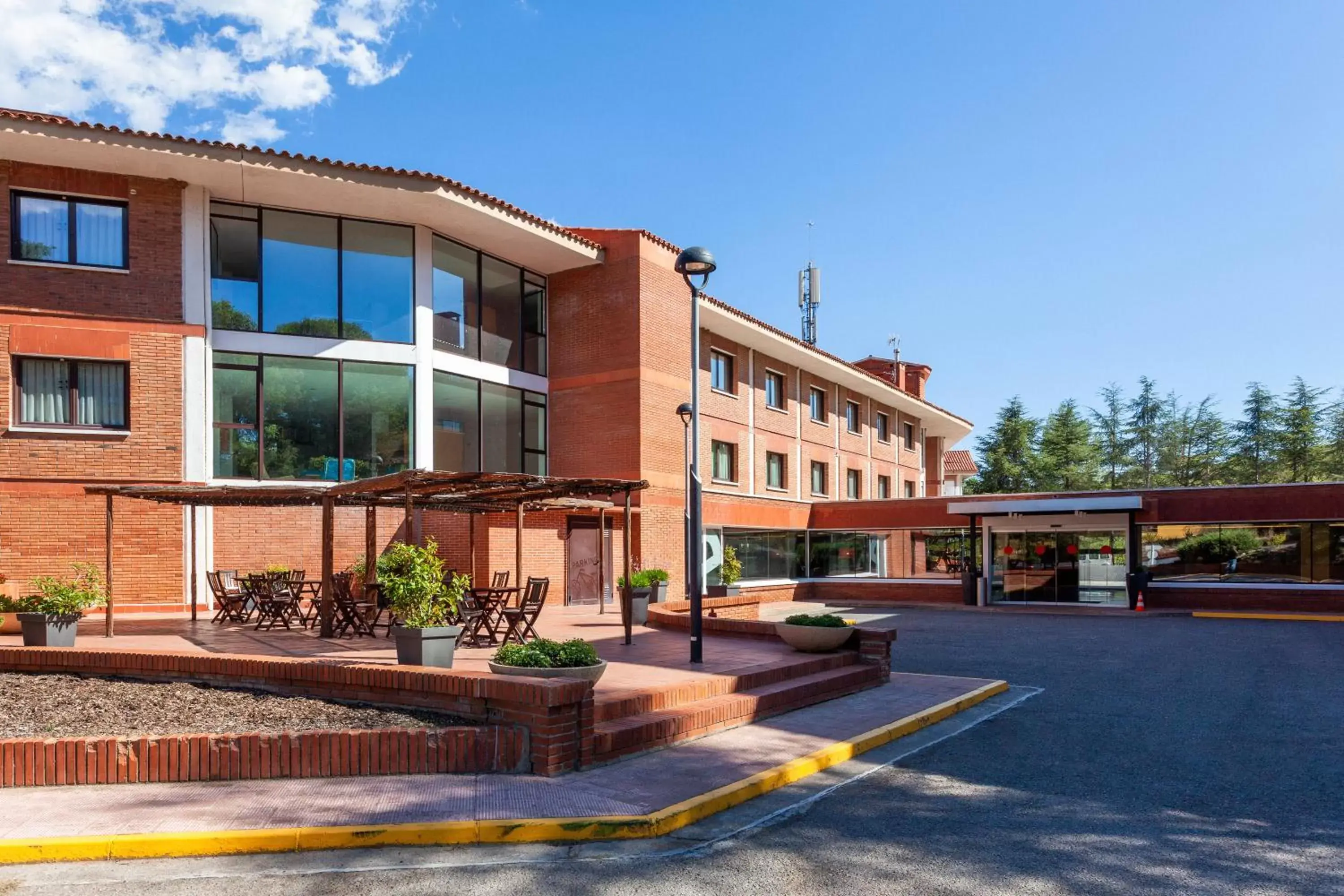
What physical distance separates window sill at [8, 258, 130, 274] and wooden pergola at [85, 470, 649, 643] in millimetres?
3983

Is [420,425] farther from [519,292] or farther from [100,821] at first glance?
[100,821]

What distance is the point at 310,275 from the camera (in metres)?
19.1

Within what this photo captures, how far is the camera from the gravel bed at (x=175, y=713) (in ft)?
24.1

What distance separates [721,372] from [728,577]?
6.93 m

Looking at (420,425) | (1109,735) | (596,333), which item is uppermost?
(596,333)

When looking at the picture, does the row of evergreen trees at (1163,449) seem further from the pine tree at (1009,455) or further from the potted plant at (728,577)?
the potted plant at (728,577)

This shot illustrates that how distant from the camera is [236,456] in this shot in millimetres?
17938

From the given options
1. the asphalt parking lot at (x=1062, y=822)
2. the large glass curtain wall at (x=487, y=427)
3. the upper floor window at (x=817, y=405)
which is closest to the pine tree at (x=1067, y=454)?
the upper floor window at (x=817, y=405)

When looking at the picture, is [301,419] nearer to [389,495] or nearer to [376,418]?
[376,418]

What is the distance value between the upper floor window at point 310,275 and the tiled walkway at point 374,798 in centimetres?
1349

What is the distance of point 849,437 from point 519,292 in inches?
697

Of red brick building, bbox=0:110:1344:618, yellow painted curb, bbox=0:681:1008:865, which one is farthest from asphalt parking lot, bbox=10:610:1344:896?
red brick building, bbox=0:110:1344:618

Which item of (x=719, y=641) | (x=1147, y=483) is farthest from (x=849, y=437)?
(x=1147, y=483)

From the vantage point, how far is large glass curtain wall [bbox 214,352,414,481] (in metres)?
18.0
